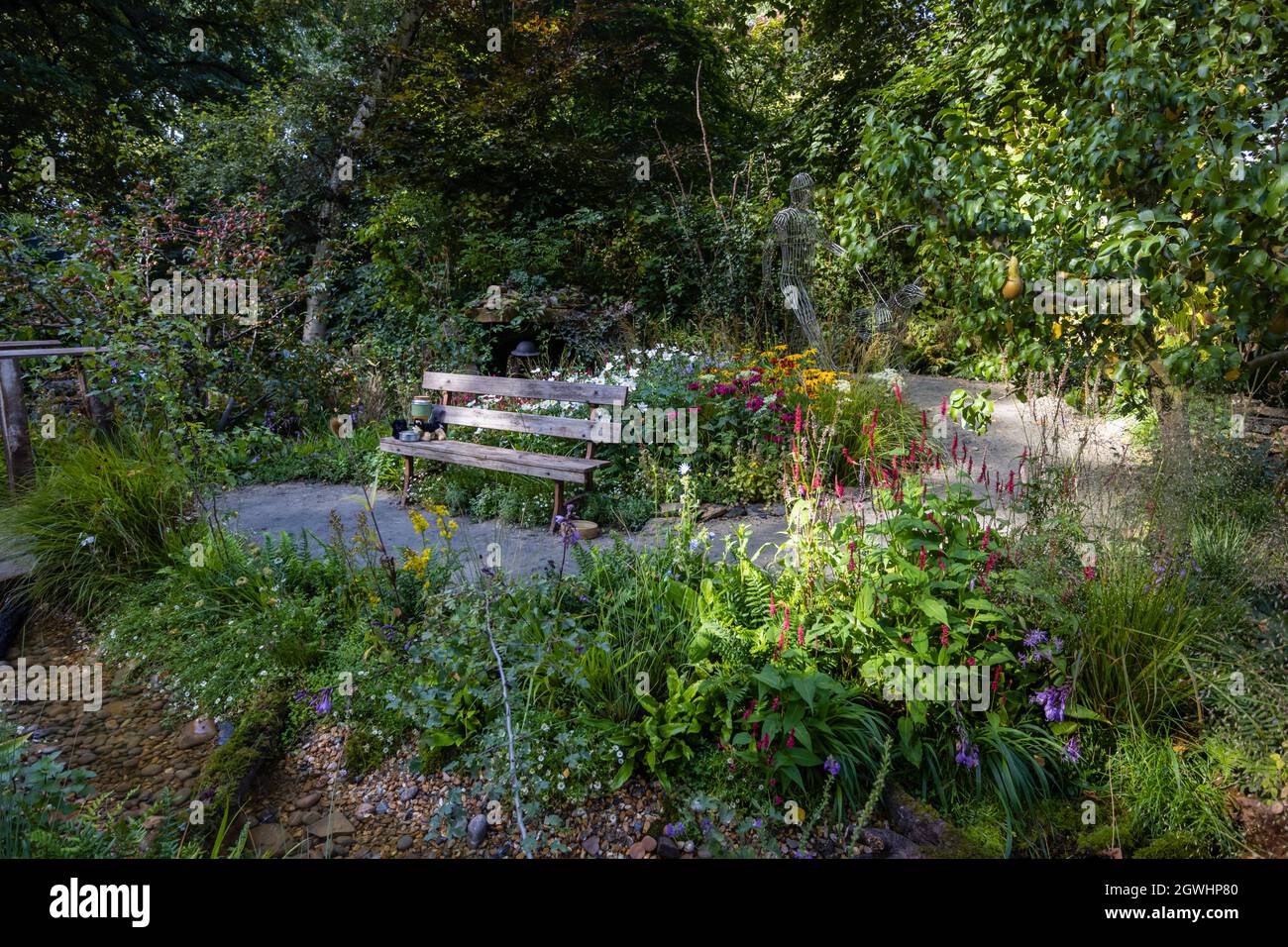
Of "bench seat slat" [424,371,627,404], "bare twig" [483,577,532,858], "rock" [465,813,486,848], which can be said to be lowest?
"rock" [465,813,486,848]

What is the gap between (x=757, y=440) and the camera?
5164mm

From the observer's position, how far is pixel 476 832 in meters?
2.22

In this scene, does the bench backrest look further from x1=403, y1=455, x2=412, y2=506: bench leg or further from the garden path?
the garden path

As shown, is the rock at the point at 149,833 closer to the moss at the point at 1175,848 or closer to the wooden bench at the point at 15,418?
the moss at the point at 1175,848

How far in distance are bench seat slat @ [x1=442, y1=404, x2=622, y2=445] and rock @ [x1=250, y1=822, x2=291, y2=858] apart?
310cm

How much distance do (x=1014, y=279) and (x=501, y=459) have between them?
10.9 ft

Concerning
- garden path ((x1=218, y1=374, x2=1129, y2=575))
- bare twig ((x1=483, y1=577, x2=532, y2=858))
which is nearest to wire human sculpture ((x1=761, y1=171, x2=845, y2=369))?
garden path ((x1=218, y1=374, x2=1129, y2=575))

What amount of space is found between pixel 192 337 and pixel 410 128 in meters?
6.15

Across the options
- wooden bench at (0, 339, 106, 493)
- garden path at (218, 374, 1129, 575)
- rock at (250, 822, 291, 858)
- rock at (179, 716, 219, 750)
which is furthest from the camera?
wooden bench at (0, 339, 106, 493)

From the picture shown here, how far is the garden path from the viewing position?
3686mm

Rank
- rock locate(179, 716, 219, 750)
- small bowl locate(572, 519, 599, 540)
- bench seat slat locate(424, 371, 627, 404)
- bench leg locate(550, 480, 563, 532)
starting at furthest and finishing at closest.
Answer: bench seat slat locate(424, 371, 627, 404), bench leg locate(550, 480, 563, 532), small bowl locate(572, 519, 599, 540), rock locate(179, 716, 219, 750)

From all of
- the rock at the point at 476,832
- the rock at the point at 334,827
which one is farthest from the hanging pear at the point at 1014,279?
the rock at the point at 334,827

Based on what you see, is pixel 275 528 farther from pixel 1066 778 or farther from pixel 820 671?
pixel 1066 778
